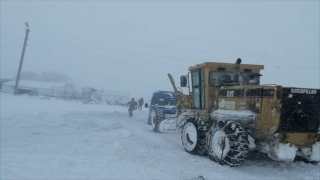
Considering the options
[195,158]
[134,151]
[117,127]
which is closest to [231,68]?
[195,158]

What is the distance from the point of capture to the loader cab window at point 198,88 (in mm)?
Result: 10581

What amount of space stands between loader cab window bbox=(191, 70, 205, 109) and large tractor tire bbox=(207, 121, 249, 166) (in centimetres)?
219

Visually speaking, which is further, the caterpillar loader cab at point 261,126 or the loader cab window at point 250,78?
the loader cab window at point 250,78

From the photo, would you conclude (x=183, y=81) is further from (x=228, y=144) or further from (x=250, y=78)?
(x=228, y=144)

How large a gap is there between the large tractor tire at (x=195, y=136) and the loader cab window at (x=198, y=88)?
3.25 feet

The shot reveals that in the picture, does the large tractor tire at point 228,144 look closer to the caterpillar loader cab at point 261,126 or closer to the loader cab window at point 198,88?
the caterpillar loader cab at point 261,126

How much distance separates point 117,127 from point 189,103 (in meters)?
3.98

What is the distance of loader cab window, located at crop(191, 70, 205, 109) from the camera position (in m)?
10.6

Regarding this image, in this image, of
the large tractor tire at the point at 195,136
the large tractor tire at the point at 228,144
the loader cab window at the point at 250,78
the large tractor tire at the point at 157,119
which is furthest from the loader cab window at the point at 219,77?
the large tractor tire at the point at 157,119

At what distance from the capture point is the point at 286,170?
784cm

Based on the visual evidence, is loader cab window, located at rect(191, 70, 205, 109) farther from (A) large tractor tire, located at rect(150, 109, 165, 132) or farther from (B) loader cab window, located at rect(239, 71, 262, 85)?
(A) large tractor tire, located at rect(150, 109, 165, 132)

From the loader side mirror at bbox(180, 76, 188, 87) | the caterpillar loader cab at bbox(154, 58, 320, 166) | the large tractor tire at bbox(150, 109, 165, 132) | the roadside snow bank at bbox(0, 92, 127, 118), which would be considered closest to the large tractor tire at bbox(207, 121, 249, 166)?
the caterpillar loader cab at bbox(154, 58, 320, 166)

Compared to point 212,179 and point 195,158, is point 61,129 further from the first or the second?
point 212,179

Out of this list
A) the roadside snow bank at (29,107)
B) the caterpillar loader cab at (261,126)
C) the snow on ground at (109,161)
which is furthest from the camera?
the roadside snow bank at (29,107)
